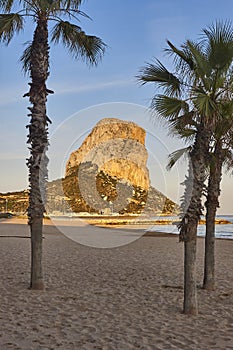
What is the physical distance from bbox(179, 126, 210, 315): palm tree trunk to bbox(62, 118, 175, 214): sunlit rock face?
61.0 meters

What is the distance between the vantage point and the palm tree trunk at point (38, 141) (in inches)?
415

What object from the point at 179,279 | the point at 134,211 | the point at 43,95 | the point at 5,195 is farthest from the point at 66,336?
the point at 5,195

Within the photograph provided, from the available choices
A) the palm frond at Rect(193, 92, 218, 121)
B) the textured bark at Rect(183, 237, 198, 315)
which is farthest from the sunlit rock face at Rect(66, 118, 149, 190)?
the palm frond at Rect(193, 92, 218, 121)

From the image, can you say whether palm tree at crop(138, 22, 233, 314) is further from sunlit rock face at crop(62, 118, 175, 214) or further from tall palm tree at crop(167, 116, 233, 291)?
sunlit rock face at crop(62, 118, 175, 214)

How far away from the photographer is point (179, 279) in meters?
13.0

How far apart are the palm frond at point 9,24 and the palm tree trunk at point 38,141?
1.56 feet

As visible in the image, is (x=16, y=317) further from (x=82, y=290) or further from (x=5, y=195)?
(x=5, y=195)

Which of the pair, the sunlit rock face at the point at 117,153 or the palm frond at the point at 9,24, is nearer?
the palm frond at the point at 9,24

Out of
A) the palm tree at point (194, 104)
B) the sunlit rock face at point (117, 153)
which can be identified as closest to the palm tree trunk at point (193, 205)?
the palm tree at point (194, 104)

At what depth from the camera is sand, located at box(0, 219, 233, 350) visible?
7.00 metres

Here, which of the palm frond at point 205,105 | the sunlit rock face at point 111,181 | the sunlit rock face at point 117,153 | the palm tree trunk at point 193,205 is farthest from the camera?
the sunlit rock face at point 117,153

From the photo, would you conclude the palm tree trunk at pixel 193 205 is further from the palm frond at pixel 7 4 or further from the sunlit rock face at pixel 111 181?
the sunlit rock face at pixel 111 181

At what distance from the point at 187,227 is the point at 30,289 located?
163 inches

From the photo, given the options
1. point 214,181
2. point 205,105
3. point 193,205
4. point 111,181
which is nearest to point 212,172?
point 214,181
